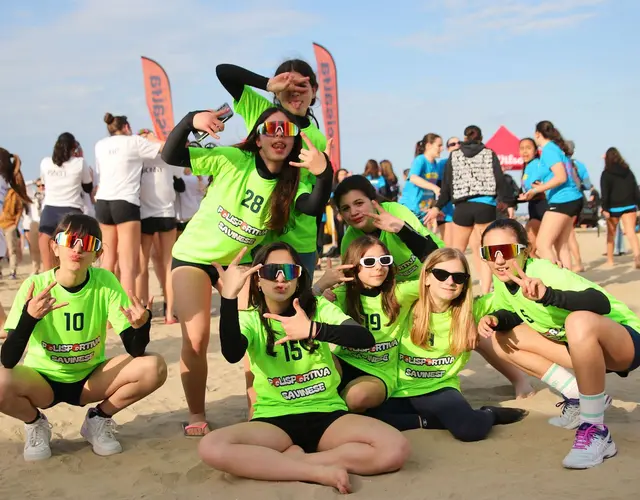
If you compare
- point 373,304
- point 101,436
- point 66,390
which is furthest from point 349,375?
point 66,390

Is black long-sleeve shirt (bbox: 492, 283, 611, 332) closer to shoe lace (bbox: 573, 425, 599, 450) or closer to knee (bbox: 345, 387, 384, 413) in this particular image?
shoe lace (bbox: 573, 425, 599, 450)

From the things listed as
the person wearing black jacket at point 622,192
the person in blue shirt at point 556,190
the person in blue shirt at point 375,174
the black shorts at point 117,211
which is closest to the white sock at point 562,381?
the person in blue shirt at point 556,190

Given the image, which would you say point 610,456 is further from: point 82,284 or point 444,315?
point 82,284

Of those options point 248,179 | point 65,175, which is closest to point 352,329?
point 248,179

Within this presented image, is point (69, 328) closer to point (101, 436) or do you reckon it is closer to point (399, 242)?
point (101, 436)

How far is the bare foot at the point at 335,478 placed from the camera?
3.08 meters

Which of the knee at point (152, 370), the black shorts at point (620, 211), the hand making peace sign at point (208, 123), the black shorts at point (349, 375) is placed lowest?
the black shorts at point (349, 375)

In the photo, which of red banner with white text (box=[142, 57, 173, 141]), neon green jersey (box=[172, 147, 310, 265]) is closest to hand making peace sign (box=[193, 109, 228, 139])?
neon green jersey (box=[172, 147, 310, 265])

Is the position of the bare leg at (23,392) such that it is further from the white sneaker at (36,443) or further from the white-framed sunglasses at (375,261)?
the white-framed sunglasses at (375,261)

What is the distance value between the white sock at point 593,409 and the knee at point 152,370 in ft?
7.18

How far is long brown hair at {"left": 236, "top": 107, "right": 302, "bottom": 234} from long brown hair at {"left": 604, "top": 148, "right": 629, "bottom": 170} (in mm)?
8671

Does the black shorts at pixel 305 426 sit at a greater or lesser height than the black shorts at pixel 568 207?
lesser

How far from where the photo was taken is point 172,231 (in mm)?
7500

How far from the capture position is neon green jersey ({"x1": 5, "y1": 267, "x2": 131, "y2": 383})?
376cm
